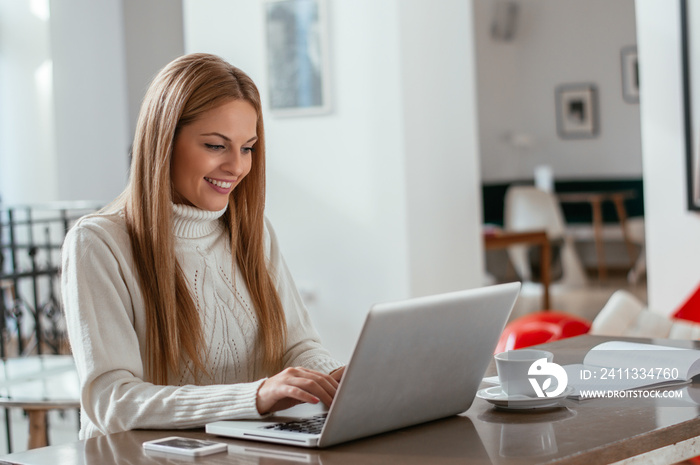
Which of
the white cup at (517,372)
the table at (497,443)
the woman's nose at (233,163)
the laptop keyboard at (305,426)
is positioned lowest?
the table at (497,443)

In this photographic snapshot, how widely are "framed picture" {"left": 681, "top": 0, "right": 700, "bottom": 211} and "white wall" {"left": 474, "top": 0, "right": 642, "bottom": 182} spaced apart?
18.9 ft

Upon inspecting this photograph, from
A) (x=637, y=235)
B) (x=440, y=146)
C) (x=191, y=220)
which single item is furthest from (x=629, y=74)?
(x=191, y=220)

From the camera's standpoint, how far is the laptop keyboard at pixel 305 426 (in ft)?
4.00

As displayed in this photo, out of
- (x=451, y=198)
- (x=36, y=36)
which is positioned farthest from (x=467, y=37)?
(x=36, y=36)

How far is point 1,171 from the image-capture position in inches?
320

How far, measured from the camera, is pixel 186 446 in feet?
3.95

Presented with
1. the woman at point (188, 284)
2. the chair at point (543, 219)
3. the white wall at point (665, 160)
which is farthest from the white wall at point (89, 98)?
the woman at point (188, 284)

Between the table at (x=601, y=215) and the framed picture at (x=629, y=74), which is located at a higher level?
the framed picture at (x=629, y=74)

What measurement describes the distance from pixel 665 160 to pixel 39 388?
272cm

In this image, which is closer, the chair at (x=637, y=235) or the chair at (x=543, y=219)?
the chair at (x=543, y=219)

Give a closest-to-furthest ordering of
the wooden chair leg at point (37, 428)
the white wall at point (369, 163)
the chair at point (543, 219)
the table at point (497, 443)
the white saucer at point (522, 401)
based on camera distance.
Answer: the table at point (497, 443) → the white saucer at point (522, 401) → the wooden chair leg at point (37, 428) → the white wall at point (369, 163) → the chair at point (543, 219)

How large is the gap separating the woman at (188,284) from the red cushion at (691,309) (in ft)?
6.28

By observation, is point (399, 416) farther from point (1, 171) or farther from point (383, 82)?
point (1, 171)

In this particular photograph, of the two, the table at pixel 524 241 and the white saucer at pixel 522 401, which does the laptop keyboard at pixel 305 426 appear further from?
the table at pixel 524 241
